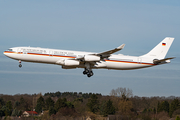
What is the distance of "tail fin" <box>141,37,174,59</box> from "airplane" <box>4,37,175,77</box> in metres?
1.89

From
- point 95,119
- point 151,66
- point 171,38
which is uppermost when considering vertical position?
point 171,38

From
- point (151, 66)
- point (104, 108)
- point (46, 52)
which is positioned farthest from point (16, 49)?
point (104, 108)

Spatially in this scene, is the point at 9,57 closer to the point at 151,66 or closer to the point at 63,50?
the point at 63,50

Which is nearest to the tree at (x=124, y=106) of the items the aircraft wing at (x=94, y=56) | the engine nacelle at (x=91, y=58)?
the aircraft wing at (x=94, y=56)

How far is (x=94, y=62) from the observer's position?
53500 millimetres

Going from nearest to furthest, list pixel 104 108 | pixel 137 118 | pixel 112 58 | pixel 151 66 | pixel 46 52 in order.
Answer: pixel 46 52, pixel 112 58, pixel 151 66, pixel 137 118, pixel 104 108

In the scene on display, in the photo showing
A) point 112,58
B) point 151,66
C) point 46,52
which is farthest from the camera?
point 151,66

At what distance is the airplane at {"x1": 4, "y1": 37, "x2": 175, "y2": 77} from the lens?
5094 centimetres

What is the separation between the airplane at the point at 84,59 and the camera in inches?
2005

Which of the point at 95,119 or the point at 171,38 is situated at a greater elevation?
the point at 171,38

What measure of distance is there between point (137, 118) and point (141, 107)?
51.7m

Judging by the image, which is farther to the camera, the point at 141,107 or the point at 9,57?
the point at 141,107

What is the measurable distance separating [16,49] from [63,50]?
8.65 m

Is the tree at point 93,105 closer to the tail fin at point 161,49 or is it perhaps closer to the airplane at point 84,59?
the tail fin at point 161,49
